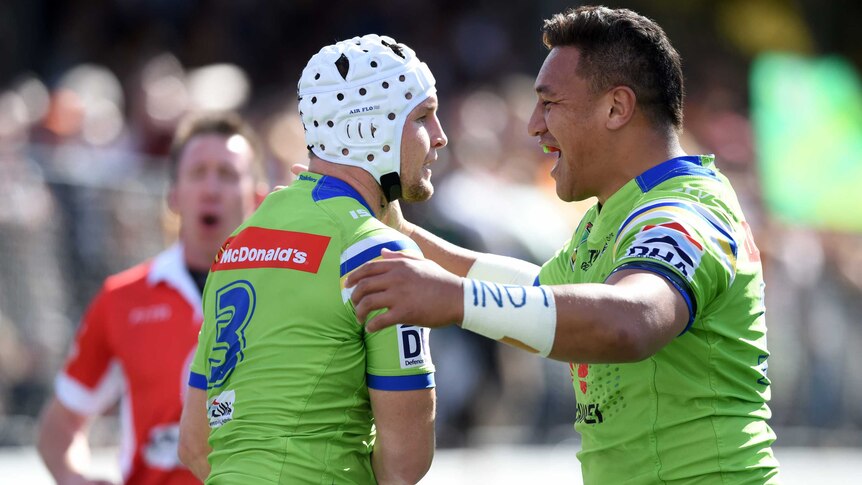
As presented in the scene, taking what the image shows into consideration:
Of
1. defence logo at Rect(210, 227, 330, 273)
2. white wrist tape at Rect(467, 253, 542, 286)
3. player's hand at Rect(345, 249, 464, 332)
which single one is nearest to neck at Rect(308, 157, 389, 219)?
defence logo at Rect(210, 227, 330, 273)

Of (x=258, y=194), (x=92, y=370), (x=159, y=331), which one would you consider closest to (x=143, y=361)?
(x=159, y=331)

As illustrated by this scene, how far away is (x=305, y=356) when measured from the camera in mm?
4078

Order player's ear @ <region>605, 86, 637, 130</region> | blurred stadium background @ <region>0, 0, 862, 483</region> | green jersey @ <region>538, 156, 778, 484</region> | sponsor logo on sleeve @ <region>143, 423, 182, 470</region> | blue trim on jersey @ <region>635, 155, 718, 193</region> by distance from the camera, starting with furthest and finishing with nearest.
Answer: blurred stadium background @ <region>0, 0, 862, 483</region>, sponsor logo on sleeve @ <region>143, 423, 182, 470</region>, player's ear @ <region>605, 86, 637, 130</region>, blue trim on jersey @ <region>635, 155, 718, 193</region>, green jersey @ <region>538, 156, 778, 484</region>

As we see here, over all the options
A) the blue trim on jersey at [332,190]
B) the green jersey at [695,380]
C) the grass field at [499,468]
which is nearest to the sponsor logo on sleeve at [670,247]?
the green jersey at [695,380]

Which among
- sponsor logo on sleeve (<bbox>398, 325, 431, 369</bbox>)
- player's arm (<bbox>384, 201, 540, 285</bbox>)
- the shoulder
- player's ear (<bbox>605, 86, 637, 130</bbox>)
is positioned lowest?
sponsor logo on sleeve (<bbox>398, 325, 431, 369</bbox>)

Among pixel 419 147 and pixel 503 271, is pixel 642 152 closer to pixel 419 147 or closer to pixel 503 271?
pixel 419 147

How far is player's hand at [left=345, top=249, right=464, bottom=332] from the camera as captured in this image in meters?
3.51

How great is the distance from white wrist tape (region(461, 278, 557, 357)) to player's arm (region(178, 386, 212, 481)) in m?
1.20

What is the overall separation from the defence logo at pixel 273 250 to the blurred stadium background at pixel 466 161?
14.6ft

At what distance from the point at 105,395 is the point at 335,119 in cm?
245

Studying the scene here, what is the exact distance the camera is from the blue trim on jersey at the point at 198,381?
441cm

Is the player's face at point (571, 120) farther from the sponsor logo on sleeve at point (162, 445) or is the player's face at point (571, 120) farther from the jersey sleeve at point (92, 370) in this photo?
the jersey sleeve at point (92, 370)

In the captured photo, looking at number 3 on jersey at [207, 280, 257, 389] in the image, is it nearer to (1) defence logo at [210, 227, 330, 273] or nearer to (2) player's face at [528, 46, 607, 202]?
(1) defence logo at [210, 227, 330, 273]

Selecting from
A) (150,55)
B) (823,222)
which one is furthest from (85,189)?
(823,222)
